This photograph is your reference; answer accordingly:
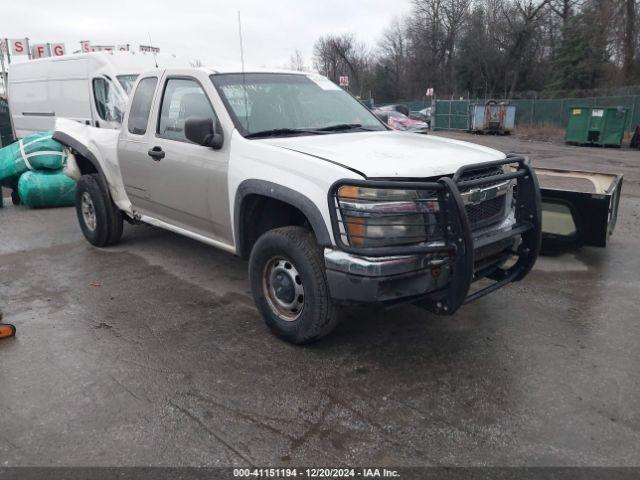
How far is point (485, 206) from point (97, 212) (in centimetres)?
439

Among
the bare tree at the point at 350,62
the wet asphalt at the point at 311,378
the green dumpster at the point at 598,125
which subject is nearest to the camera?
the wet asphalt at the point at 311,378

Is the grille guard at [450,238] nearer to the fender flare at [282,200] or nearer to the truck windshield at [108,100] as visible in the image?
the fender flare at [282,200]

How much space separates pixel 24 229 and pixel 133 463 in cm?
609

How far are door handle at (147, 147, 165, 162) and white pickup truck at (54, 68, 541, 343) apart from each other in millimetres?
11

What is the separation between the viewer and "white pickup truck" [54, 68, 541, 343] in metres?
3.17

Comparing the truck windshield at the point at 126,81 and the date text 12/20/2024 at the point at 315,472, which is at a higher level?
the truck windshield at the point at 126,81

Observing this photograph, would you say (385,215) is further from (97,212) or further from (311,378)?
(97,212)

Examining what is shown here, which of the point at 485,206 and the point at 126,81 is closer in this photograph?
the point at 485,206

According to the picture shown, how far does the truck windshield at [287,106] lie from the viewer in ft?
13.9

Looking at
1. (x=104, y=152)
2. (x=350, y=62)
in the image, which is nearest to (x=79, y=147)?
(x=104, y=152)

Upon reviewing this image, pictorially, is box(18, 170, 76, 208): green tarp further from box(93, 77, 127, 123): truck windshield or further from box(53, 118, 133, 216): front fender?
box(53, 118, 133, 216): front fender

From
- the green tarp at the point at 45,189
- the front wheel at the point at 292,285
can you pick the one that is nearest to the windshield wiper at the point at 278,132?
the front wheel at the point at 292,285

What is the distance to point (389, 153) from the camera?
359cm

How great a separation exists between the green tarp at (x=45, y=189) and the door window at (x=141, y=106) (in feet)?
13.3
